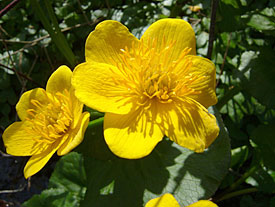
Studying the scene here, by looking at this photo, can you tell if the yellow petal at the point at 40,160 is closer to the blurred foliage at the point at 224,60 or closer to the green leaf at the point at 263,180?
the blurred foliage at the point at 224,60

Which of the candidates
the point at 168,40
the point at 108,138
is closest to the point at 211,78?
the point at 168,40

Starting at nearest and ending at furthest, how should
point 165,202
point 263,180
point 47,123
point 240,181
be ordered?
point 165,202 → point 47,123 → point 263,180 → point 240,181

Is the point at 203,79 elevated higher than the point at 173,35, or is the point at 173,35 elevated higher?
the point at 173,35

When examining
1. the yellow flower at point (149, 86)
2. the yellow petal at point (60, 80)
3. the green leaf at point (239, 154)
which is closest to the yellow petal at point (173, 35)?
the yellow flower at point (149, 86)

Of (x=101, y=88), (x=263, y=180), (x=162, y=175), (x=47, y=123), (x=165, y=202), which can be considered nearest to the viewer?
(x=165, y=202)

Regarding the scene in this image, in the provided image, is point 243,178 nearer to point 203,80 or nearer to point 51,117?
point 203,80

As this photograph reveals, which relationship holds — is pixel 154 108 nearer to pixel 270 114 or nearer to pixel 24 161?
pixel 270 114

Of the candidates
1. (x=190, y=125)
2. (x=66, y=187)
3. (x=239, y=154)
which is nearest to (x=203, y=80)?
(x=190, y=125)
